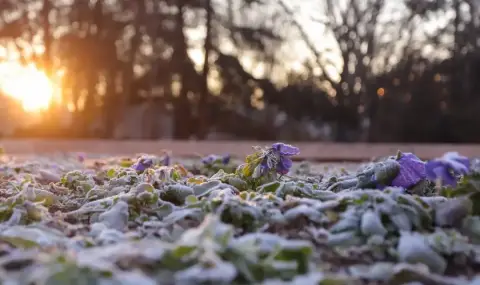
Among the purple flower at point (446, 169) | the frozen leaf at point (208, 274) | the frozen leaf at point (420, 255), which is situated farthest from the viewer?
the purple flower at point (446, 169)

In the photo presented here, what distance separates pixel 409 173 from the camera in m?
1.23

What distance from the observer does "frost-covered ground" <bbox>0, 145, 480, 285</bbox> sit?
27.3 inches

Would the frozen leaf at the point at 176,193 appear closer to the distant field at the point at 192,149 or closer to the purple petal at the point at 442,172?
the purple petal at the point at 442,172

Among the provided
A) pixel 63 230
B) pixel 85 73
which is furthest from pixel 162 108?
pixel 63 230

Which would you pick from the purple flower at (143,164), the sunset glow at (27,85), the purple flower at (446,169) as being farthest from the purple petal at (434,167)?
the sunset glow at (27,85)

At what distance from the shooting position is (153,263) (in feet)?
2.33

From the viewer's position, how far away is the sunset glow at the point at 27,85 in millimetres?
9781

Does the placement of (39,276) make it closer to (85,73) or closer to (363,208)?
(363,208)

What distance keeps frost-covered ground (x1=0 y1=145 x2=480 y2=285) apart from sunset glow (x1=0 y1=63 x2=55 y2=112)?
29.2 ft

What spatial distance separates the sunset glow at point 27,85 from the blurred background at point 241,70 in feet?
0.08

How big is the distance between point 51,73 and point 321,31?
4880 millimetres

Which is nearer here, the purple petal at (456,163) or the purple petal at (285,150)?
the purple petal at (456,163)

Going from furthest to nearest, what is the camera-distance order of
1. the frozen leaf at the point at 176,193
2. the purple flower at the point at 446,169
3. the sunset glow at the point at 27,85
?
the sunset glow at the point at 27,85, the frozen leaf at the point at 176,193, the purple flower at the point at 446,169

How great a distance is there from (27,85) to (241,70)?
13.1ft
